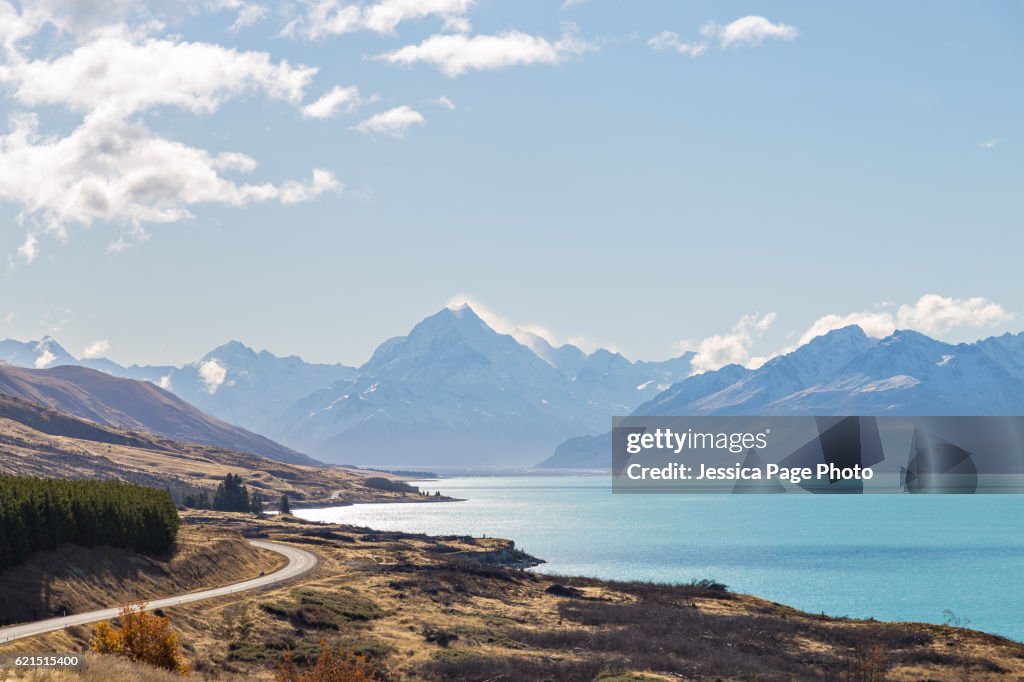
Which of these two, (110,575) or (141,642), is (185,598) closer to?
(110,575)

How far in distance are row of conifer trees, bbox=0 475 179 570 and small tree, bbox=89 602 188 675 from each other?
21.0 meters

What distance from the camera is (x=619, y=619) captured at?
75.4 metres

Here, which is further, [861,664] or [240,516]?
[240,516]

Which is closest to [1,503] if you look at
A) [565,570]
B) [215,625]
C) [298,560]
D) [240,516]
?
[215,625]

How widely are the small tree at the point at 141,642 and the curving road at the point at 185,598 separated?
7710mm

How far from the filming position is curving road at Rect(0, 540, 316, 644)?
51097 mm

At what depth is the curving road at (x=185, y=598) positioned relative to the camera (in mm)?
51097

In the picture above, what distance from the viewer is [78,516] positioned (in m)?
69.9

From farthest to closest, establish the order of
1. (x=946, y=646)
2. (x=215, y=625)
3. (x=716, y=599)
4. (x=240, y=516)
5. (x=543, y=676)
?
(x=240, y=516) → (x=716, y=599) → (x=946, y=646) → (x=215, y=625) → (x=543, y=676)

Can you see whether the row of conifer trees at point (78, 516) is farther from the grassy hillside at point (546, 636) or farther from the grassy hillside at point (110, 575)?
the grassy hillside at point (546, 636)

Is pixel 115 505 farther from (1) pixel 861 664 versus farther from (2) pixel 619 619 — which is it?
(1) pixel 861 664

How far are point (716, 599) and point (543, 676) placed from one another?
45.0 meters

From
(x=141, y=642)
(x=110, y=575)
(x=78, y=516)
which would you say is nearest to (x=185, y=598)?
(x=110, y=575)

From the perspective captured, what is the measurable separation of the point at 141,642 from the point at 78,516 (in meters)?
30.6
